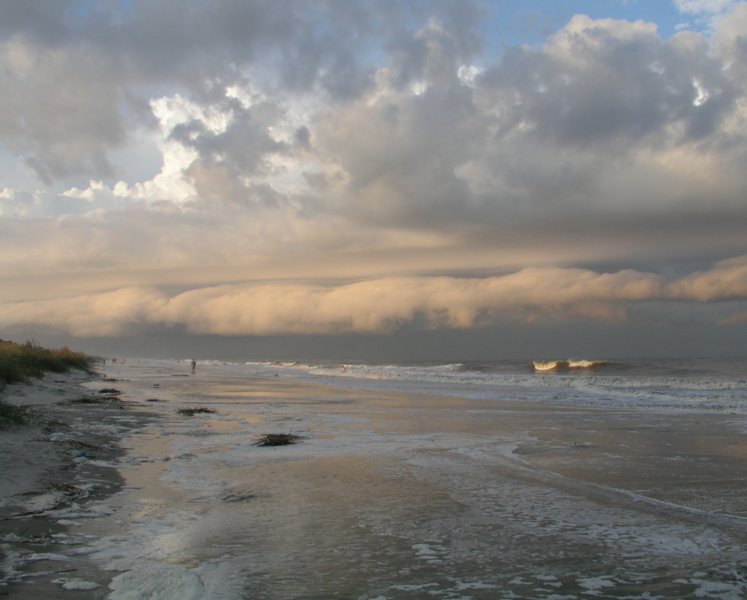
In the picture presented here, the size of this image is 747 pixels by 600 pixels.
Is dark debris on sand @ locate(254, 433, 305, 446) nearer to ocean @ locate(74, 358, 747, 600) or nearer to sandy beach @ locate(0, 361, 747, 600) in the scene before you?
ocean @ locate(74, 358, 747, 600)

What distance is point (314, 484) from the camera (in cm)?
671

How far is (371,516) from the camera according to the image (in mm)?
5355

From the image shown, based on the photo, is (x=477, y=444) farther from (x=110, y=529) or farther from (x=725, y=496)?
(x=110, y=529)

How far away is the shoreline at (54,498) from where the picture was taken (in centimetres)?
361

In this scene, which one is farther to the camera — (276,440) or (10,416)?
(276,440)

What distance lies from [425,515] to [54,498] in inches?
159

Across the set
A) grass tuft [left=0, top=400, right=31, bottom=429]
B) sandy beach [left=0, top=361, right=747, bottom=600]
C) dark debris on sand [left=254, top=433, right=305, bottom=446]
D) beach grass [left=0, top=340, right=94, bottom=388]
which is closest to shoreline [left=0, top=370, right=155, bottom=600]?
sandy beach [left=0, top=361, right=747, bottom=600]

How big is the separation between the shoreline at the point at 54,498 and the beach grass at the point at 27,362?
25.7 feet

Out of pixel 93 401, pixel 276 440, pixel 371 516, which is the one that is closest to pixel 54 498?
pixel 371 516

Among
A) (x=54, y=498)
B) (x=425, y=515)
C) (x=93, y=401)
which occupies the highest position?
(x=54, y=498)

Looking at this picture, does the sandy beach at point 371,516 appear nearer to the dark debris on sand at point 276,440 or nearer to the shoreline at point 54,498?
the shoreline at point 54,498

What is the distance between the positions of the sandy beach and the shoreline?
0.08ft

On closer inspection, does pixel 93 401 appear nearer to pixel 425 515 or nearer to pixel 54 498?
pixel 54 498

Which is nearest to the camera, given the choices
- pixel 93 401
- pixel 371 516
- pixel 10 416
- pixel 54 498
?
pixel 371 516
